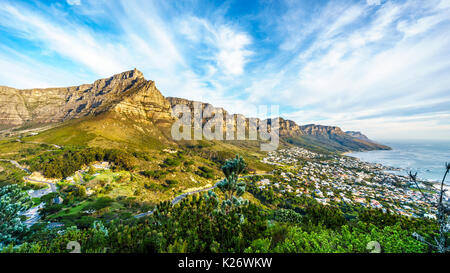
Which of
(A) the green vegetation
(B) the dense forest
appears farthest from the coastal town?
(A) the green vegetation

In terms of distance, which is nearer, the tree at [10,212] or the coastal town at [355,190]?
the tree at [10,212]

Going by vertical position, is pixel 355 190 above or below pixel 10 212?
below

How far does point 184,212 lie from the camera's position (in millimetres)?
8148

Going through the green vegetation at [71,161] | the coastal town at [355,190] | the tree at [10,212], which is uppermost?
the tree at [10,212]

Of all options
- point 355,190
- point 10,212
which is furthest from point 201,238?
point 355,190

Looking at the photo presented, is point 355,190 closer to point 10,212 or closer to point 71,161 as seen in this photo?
point 10,212

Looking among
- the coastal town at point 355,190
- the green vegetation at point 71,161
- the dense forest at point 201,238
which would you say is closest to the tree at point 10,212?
the dense forest at point 201,238

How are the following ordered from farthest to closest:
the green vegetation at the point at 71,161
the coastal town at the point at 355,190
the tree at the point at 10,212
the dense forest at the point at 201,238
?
the green vegetation at the point at 71,161 → the coastal town at the point at 355,190 → the tree at the point at 10,212 → the dense forest at the point at 201,238

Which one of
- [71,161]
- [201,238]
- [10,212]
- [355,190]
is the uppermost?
[10,212]

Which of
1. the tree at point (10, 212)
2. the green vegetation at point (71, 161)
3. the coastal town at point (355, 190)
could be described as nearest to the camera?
the tree at point (10, 212)

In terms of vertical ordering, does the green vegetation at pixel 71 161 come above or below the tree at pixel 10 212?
below

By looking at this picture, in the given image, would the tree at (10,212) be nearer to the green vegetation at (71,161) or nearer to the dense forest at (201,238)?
the dense forest at (201,238)
